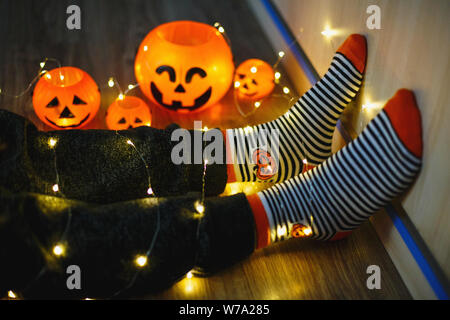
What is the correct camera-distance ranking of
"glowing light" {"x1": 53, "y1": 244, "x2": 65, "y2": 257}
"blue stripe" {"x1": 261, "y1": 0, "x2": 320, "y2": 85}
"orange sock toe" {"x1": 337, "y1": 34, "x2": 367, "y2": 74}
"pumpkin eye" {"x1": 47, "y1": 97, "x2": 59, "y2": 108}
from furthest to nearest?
1. "blue stripe" {"x1": 261, "y1": 0, "x2": 320, "y2": 85}
2. "pumpkin eye" {"x1": 47, "y1": 97, "x2": 59, "y2": 108}
3. "orange sock toe" {"x1": 337, "y1": 34, "x2": 367, "y2": 74}
4. "glowing light" {"x1": 53, "y1": 244, "x2": 65, "y2": 257}

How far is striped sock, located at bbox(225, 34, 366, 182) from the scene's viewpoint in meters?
1.13

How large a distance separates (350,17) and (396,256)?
63 centimetres

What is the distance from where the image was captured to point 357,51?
1121 millimetres

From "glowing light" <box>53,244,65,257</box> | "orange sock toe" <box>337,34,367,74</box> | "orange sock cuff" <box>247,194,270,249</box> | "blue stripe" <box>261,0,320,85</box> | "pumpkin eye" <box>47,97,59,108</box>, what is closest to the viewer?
"glowing light" <box>53,244,65,257</box>

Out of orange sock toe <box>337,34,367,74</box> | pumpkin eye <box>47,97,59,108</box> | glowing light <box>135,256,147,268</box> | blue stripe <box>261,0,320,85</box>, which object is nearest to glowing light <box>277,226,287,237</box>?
glowing light <box>135,256,147,268</box>

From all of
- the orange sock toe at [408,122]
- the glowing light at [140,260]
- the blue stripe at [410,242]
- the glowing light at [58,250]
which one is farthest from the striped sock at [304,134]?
the glowing light at [58,250]

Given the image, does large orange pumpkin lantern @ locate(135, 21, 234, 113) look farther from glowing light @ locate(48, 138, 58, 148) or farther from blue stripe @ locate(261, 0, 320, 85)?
glowing light @ locate(48, 138, 58, 148)

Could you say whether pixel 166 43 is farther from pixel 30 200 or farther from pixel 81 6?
pixel 81 6

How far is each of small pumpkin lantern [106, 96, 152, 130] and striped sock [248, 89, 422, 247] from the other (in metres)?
0.46

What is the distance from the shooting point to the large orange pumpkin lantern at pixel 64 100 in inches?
48.9

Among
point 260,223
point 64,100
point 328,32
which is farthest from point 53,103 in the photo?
point 328,32

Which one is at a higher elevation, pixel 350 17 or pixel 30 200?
pixel 350 17
